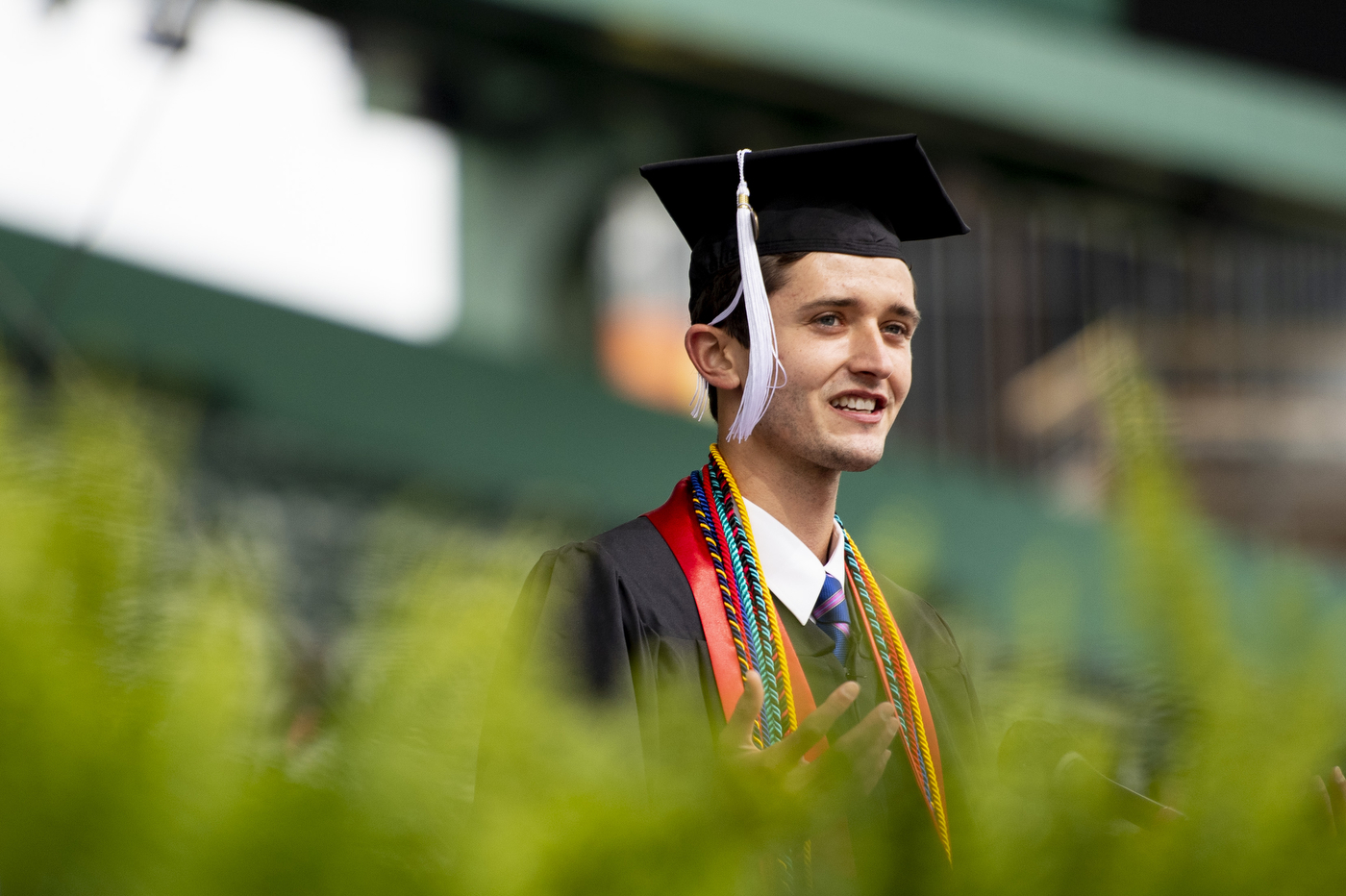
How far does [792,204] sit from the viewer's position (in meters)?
1.22

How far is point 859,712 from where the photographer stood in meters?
1.12

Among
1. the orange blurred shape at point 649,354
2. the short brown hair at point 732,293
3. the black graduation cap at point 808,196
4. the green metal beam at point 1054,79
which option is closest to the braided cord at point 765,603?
the short brown hair at point 732,293

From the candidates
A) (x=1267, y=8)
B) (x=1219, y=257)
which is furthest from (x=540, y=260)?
(x=1219, y=257)

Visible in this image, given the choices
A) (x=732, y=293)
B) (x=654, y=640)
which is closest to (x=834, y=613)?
(x=654, y=640)

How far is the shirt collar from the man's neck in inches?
0.4

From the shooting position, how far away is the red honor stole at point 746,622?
1.01m

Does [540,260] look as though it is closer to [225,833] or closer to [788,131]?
[788,131]

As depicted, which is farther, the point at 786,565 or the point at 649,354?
the point at 649,354

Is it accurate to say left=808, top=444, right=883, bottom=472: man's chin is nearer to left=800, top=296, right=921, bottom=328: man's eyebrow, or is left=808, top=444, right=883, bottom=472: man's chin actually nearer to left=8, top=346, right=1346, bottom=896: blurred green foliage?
left=800, top=296, right=921, bottom=328: man's eyebrow

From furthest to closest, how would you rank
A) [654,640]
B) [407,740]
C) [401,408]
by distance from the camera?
[401,408] → [654,640] → [407,740]

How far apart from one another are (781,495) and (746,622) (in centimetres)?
14

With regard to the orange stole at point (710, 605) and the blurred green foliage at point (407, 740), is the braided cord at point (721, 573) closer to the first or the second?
the orange stole at point (710, 605)

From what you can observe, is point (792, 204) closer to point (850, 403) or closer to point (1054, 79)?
point (850, 403)

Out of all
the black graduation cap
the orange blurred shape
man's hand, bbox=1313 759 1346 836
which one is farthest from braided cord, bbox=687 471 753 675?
the orange blurred shape
